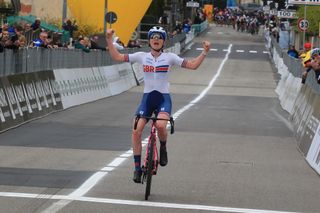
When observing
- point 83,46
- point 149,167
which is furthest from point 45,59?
point 149,167

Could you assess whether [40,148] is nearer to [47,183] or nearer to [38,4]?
[47,183]

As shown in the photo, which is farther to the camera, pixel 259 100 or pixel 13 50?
pixel 259 100

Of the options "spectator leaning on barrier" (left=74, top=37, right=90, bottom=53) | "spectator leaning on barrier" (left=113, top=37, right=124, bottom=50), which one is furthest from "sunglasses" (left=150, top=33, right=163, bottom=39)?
"spectator leaning on barrier" (left=74, top=37, right=90, bottom=53)

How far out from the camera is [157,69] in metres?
11.4

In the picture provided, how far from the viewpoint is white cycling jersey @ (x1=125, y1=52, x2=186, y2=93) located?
37.1ft

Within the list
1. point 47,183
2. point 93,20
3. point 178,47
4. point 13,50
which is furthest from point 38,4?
point 47,183

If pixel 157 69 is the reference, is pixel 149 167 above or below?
below

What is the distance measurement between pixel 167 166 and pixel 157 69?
279cm

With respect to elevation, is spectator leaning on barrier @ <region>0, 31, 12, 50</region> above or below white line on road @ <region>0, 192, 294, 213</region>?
above

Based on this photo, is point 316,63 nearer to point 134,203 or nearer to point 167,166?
point 167,166

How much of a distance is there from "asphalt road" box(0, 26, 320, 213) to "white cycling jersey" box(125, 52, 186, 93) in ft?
4.19

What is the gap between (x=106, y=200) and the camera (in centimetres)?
1028

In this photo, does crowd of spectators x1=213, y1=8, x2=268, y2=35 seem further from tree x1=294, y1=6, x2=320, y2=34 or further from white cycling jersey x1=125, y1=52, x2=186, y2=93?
white cycling jersey x1=125, y1=52, x2=186, y2=93

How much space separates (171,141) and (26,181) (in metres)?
6.50
